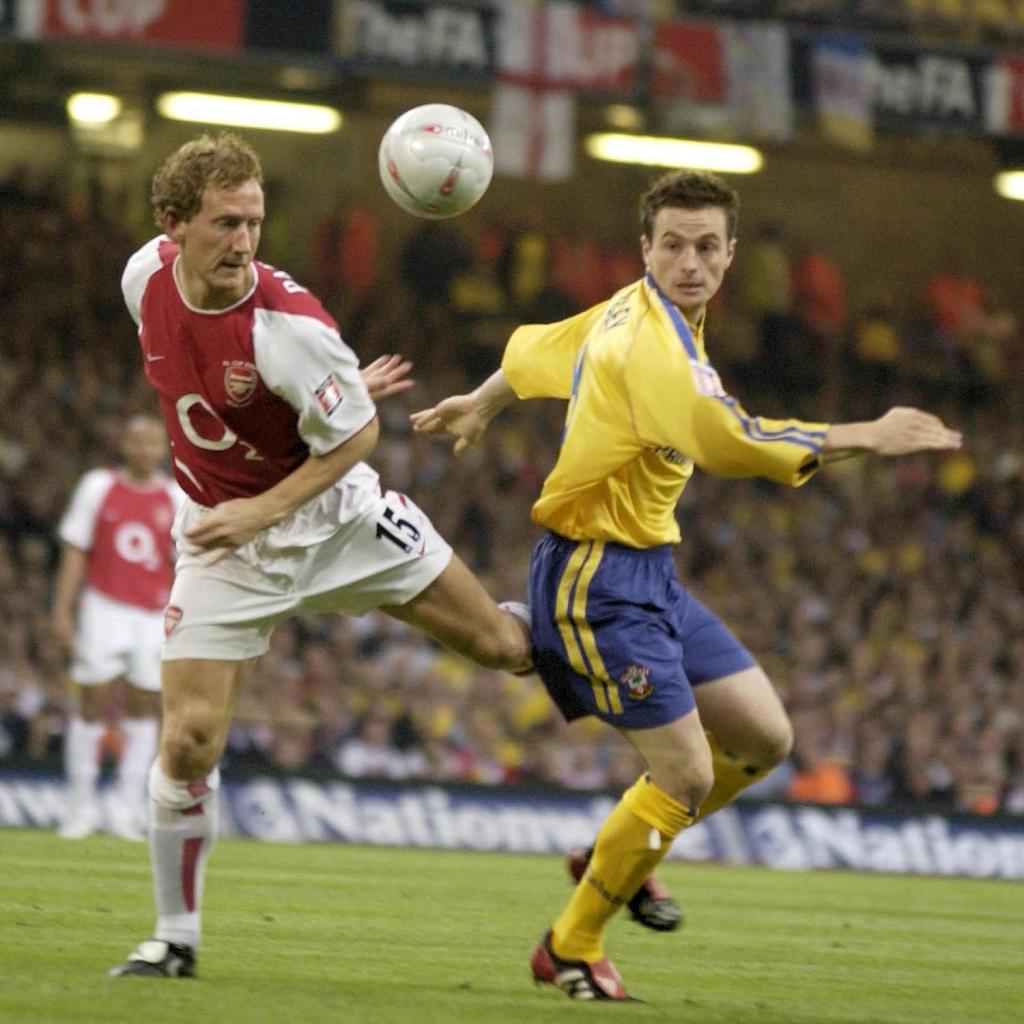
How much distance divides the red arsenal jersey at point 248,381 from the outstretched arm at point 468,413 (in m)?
0.96

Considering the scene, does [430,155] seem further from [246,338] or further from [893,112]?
[893,112]

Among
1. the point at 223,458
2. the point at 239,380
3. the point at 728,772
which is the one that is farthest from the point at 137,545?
the point at 239,380

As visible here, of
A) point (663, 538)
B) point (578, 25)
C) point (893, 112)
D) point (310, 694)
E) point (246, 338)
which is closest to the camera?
point (246, 338)

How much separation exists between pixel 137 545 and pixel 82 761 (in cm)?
123

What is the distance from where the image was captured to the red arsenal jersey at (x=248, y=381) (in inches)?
225

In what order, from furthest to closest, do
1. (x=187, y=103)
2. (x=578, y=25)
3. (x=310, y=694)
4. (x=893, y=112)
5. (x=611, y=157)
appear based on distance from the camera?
(x=611, y=157) < (x=187, y=103) < (x=893, y=112) < (x=578, y=25) < (x=310, y=694)

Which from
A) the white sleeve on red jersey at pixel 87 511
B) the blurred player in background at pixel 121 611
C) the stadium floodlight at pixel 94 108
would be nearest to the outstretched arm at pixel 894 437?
the blurred player in background at pixel 121 611

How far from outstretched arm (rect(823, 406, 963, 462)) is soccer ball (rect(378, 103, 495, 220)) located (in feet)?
5.68

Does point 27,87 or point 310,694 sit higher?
point 27,87

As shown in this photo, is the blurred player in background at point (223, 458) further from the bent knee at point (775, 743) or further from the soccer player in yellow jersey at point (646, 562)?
the bent knee at point (775, 743)

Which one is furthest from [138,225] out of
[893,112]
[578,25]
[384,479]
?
[893,112]

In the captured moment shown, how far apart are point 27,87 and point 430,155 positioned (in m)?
13.4

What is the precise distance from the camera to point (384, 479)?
664 inches

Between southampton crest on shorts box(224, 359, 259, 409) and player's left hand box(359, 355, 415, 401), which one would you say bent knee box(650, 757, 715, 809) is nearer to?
player's left hand box(359, 355, 415, 401)
